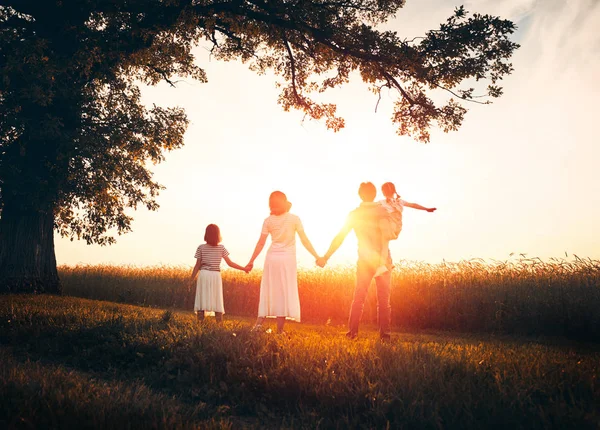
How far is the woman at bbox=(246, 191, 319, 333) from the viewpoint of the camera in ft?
35.3

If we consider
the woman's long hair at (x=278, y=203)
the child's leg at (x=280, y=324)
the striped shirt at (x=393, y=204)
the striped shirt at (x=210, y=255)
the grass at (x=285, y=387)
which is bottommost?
the grass at (x=285, y=387)

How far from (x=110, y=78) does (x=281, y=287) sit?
1106 cm

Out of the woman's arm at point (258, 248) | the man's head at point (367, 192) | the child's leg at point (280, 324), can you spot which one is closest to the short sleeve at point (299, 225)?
the woman's arm at point (258, 248)

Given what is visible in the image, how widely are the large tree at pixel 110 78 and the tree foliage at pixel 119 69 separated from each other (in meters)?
0.04

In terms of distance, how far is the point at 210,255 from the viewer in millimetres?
13586

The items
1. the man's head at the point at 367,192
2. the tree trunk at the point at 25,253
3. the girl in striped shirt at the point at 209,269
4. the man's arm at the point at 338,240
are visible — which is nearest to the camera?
the man's arm at the point at 338,240

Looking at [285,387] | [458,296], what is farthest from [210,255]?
[458,296]

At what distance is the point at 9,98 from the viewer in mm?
17219

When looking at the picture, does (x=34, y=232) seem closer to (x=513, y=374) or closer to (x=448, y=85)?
(x=448, y=85)

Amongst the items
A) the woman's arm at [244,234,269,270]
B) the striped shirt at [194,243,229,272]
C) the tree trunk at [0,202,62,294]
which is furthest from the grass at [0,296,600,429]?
the tree trunk at [0,202,62,294]

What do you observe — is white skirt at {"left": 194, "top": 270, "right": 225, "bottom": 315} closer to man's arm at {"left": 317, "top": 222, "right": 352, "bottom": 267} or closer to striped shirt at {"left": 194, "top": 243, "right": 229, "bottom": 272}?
striped shirt at {"left": 194, "top": 243, "right": 229, "bottom": 272}

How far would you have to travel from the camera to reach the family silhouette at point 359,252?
1080 cm

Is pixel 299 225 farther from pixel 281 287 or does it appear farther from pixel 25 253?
pixel 25 253

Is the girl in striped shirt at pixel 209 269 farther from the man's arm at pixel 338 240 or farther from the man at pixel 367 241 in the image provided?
the man at pixel 367 241
